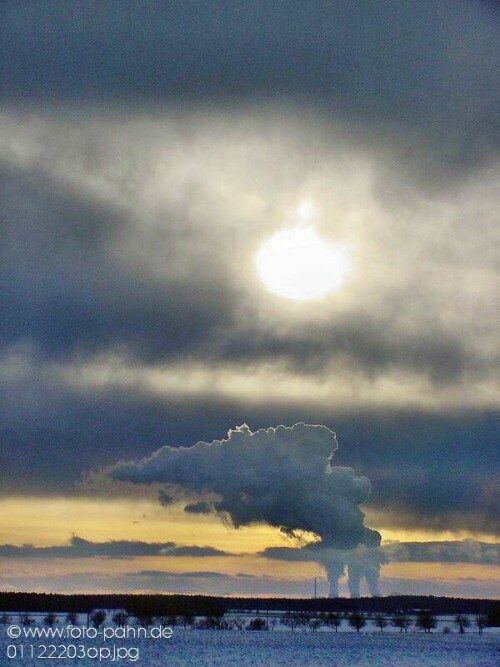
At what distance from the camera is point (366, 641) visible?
16350 cm

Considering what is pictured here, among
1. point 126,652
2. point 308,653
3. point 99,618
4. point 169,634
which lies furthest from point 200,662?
point 99,618

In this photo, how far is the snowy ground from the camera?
10012cm

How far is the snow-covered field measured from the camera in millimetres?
100062

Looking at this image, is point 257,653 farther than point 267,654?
Yes

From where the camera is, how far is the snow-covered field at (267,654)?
100 metres

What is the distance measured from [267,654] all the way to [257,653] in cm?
223

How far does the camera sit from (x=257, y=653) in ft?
A: 402

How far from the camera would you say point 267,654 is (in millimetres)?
120875

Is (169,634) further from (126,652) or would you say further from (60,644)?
(126,652)

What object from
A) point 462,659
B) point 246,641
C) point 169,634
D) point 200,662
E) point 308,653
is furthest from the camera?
point 169,634

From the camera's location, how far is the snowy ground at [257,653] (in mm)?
100125

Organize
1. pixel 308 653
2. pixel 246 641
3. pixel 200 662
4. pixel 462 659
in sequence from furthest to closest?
pixel 246 641, pixel 308 653, pixel 462 659, pixel 200 662

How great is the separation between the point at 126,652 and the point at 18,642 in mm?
20179

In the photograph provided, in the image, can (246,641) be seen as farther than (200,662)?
Yes
